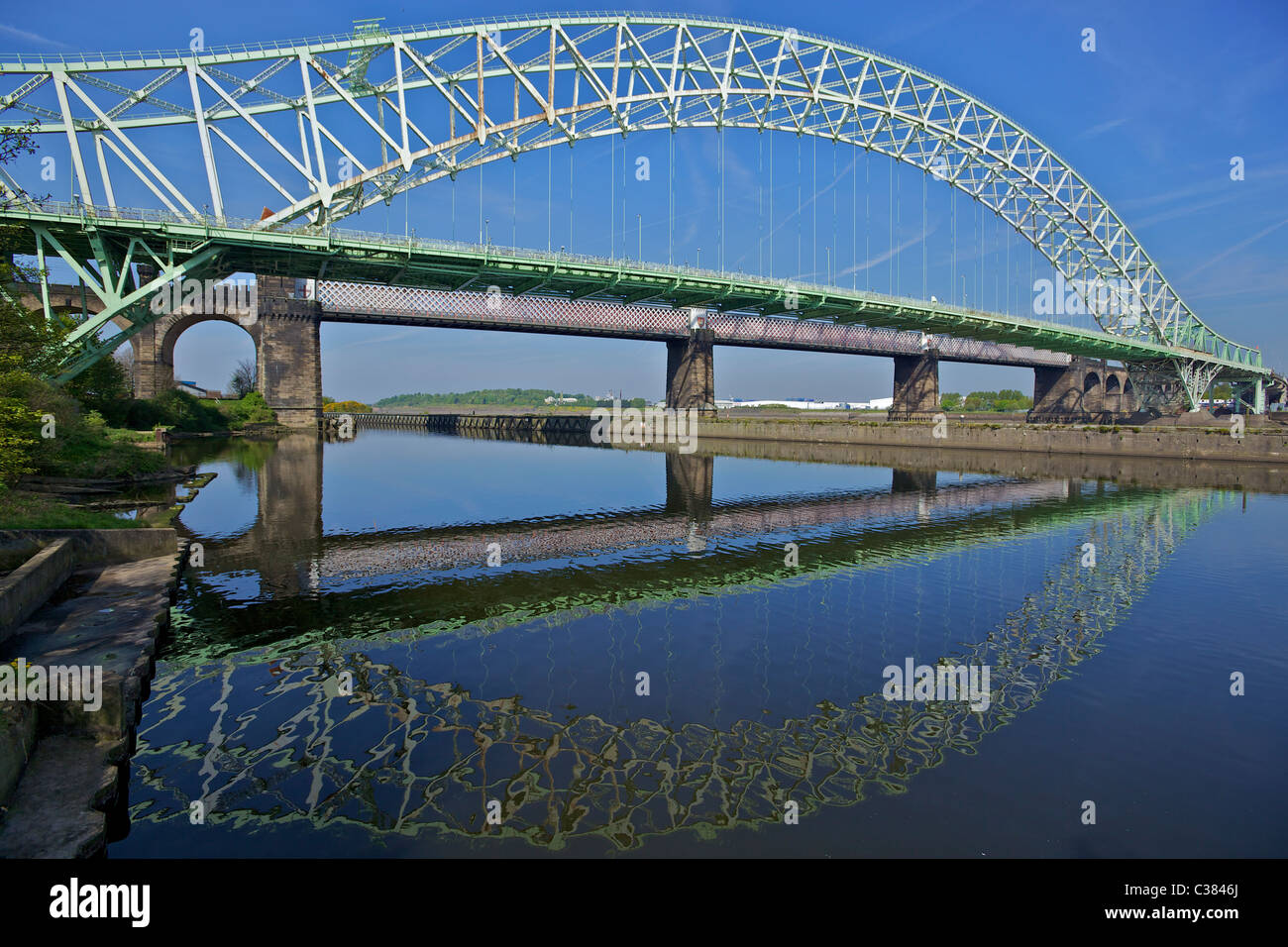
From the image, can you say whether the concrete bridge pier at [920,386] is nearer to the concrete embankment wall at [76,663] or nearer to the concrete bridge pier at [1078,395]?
the concrete bridge pier at [1078,395]

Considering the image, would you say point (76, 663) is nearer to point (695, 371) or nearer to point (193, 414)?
point (193, 414)

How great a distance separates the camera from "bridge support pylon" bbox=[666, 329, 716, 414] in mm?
83688

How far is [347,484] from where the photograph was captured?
3516 centimetres

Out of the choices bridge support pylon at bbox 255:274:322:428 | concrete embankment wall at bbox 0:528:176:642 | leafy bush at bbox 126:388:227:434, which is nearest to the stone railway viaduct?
bridge support pylon at bbox 255:274:322:428

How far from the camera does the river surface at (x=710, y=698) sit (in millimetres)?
6754

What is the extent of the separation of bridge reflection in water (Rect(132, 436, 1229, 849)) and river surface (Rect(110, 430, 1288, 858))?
0.05 m

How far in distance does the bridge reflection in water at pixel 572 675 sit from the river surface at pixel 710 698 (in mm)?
49

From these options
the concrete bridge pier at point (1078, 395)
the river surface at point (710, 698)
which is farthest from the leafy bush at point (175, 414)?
the concrete bridge pier at point (1078, 395)

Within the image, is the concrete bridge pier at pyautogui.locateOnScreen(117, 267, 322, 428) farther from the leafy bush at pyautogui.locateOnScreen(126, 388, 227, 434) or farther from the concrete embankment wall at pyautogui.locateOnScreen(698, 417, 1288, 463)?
the concrete embankment wall at pyautogui.locateOnScreen(698, 417, 1288, 463)

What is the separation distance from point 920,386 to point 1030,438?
3891cm

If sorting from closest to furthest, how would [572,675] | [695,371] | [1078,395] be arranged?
1. [572,675]
2. [695,371]
3. [1078,395]

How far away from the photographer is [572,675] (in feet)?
34.3

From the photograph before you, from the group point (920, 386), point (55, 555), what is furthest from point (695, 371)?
point (55, 555)
